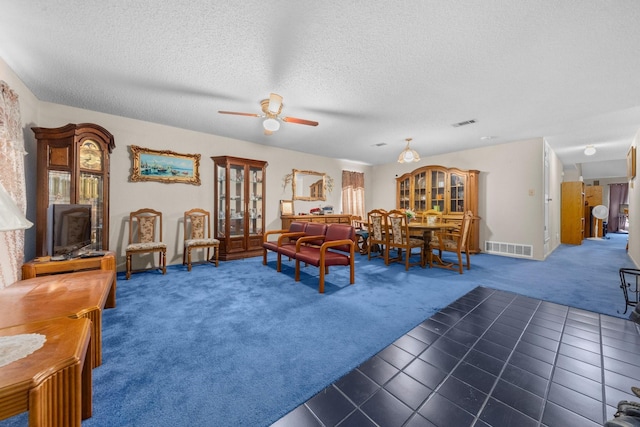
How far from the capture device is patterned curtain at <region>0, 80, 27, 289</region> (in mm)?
2156

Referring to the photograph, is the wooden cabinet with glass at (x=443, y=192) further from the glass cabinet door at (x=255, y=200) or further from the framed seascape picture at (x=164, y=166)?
the framed seascape picture at (x=164, y=166)

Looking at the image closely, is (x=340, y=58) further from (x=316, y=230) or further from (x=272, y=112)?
(x=316, y=230)

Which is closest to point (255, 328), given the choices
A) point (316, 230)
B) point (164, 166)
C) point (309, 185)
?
point (316, 230)

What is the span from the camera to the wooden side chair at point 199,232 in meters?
4.27

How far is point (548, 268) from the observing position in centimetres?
429

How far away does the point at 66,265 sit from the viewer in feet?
7.89

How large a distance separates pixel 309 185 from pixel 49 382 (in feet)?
19.0

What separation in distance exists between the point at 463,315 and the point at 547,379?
889mm

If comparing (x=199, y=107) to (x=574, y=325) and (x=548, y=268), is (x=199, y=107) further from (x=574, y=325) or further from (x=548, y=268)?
(x=548, y=268)

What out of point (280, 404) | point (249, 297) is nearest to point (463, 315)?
point (280, 404)

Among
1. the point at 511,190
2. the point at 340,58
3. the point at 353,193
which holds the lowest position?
the point at 511,190

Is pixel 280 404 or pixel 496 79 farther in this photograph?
pixel 496 79

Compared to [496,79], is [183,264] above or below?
below

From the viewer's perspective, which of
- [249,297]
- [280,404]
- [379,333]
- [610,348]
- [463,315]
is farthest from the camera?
[249,297]
